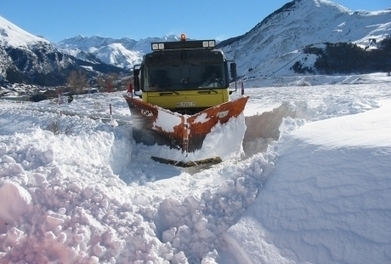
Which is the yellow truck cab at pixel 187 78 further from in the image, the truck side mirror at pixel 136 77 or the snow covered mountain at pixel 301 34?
the snow covered mountain at pixel 301 34

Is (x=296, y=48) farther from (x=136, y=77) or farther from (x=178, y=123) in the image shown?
(x=178, y=123)

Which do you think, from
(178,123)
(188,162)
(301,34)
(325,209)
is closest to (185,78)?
(178,123)

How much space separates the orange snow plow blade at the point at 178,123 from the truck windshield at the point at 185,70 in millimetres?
923

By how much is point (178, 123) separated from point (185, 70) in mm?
2120

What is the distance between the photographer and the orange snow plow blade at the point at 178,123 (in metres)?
7.90

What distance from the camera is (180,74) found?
9570mm

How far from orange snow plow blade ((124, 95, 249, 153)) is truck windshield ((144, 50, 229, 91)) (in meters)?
0.92

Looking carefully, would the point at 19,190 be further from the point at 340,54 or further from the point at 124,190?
the point at 340,54

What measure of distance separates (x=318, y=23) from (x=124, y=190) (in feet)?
502

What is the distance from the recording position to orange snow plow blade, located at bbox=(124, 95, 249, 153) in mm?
7898

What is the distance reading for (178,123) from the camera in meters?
7.90

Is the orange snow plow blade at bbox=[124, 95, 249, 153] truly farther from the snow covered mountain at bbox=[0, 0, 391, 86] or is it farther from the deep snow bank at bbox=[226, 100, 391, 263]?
the snow covered mountain at bbox=[0, 0, 391, 86]

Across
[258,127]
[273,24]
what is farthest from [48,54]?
[258,127]

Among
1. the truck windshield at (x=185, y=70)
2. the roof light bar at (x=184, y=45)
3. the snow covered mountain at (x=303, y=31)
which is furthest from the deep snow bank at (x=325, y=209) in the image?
the snow covered mountain at (x=303, y=31)
